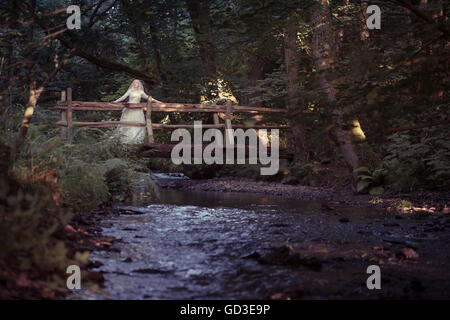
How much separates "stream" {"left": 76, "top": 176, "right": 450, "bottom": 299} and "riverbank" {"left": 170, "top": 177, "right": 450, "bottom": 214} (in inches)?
51.8

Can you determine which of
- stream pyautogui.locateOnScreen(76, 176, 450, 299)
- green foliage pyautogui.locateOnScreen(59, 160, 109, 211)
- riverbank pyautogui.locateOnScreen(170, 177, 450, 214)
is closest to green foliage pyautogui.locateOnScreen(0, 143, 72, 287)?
stream pyautogui.locateOnScreen(76, 176, 450, 299)

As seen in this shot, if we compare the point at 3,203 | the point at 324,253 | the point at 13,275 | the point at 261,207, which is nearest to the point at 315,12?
the point at 261,207

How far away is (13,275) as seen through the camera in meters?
2.82

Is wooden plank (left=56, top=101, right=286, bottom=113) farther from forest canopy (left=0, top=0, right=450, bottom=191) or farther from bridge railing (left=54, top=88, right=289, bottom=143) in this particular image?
forest canopy (left=0, top=0, right=450, bottom=191)

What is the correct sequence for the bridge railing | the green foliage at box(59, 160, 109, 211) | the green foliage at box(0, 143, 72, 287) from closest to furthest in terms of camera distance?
the green foliage at box(0, 143, 72, 287)
the green foliage at box(59, 160, 109, 211)
the bridge railing

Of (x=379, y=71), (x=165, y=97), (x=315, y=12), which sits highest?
(x=315, y=12)

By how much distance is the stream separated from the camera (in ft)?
10.5

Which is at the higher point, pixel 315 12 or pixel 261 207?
pixel 315 12

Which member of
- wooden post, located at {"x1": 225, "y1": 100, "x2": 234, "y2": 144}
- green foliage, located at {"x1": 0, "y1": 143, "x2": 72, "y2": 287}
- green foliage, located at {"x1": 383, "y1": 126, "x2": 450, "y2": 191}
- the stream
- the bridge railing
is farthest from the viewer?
wooden post, located at {"x1": 225, "y1": 100, "x2": 234, "y2": 144}

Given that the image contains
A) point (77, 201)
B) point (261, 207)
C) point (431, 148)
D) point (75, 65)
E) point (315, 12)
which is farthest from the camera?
point (75, 65)

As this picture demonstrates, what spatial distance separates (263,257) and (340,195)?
25.2ft

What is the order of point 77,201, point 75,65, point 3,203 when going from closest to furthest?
point 3,203
point 77,201
point 75,65
